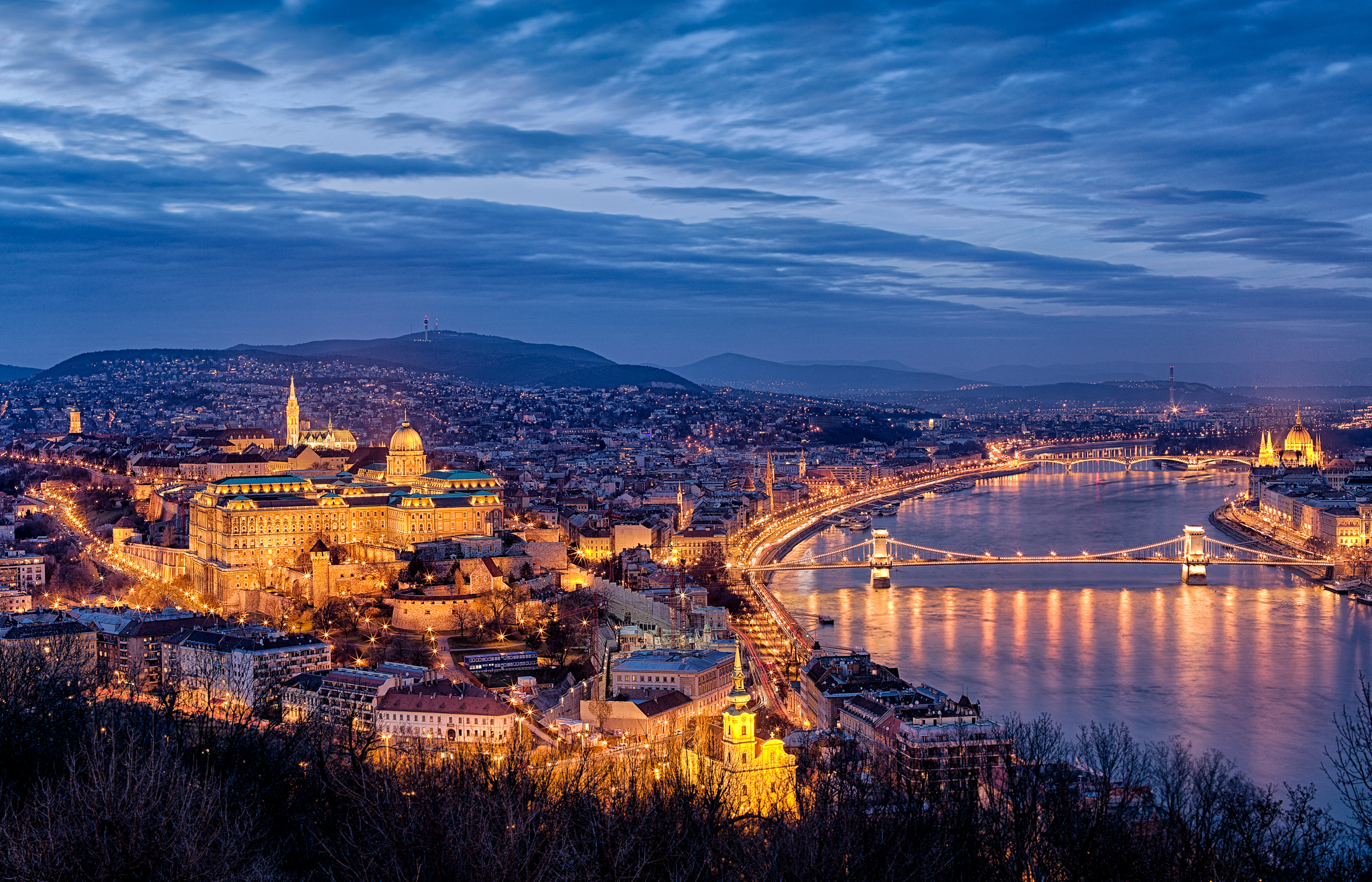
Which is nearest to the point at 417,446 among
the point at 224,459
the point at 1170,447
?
the point at 224,459

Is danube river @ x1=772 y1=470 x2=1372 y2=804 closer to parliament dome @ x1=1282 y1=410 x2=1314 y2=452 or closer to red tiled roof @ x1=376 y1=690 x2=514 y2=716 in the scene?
red tiled roof @ x1=376 y1=690 x2=514 y2=716

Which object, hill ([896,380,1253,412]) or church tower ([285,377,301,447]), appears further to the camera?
hill ([896,380,1253,412])

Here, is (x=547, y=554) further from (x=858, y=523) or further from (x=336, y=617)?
(x=858, y=523)

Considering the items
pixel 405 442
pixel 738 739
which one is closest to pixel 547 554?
pixel 405 442

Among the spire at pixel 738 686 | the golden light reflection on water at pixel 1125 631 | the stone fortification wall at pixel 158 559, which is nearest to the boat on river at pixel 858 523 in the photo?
the golden light reflection on water at pixel 1125 631

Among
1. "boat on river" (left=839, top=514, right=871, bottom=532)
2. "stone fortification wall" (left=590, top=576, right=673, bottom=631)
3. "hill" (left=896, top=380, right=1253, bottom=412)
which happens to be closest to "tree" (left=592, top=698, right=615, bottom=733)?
"stone fortification wall" (left=590, top=576, right=673, bottom=631)
